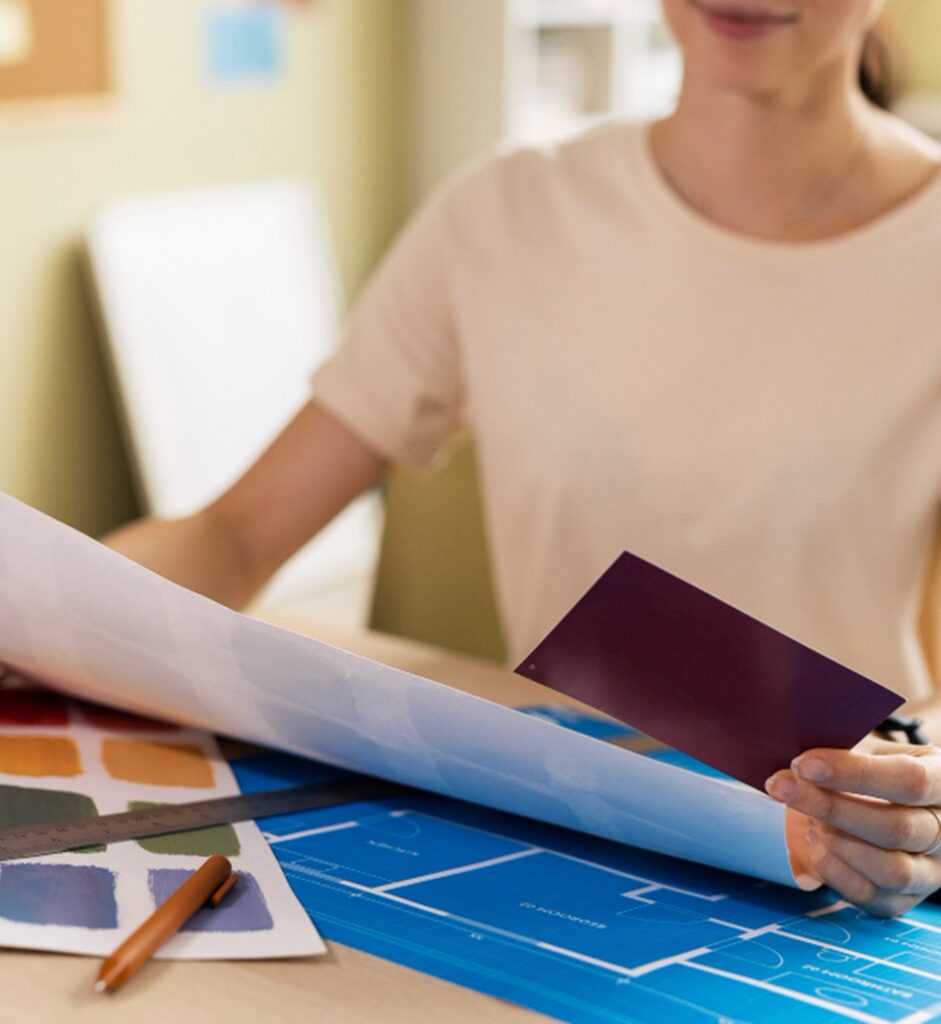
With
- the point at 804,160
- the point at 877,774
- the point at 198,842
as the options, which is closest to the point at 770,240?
the point at 804,160

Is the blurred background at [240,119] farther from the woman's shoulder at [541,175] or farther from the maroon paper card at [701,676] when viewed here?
the maroon paper card at [701,676]

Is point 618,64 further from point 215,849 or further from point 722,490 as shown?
point 215,849

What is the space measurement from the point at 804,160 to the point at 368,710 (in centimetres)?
76

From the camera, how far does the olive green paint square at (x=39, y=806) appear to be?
0.96m

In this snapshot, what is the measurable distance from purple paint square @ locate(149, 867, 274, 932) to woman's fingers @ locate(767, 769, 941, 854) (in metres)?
0.28

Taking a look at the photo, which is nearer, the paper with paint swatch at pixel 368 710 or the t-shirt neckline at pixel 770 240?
the paper with paint swatch at pixel 368 710

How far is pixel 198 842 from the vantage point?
95 centimetres

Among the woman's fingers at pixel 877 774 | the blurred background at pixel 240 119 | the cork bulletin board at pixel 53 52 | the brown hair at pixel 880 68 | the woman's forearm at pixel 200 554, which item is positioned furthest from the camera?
the blurred background at pixel 240 119

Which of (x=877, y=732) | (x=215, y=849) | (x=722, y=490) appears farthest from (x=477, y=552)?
(x=215, y=849)

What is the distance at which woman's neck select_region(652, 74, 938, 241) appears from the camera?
4.74ft

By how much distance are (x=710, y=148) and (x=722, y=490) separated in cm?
30

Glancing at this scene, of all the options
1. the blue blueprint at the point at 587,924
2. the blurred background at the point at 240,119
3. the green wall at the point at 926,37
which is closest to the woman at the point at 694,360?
the blue blueprint at the point at 587,924

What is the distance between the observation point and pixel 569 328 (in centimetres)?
154

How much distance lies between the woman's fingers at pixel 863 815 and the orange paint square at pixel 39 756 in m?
0.44
